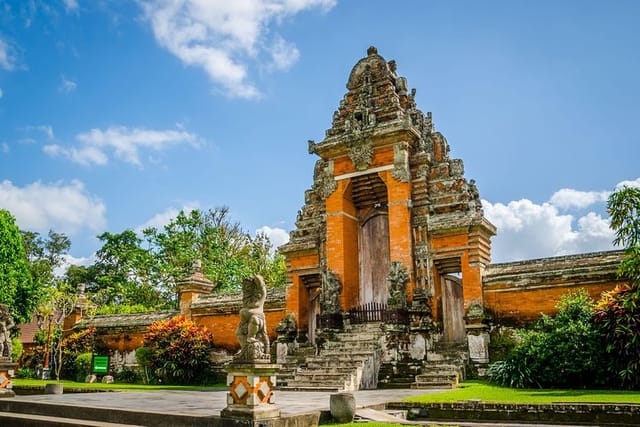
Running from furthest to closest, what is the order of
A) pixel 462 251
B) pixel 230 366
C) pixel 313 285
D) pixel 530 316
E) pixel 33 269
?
pixel 33 269 < pixel 313 285 < pixel 462 251 < pixel 530 316 < pixel 230 366

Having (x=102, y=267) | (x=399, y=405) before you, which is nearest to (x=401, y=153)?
(x=399, y=405)

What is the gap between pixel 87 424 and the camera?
338 inches

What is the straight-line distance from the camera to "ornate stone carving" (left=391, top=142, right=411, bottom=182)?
16531 millimetres

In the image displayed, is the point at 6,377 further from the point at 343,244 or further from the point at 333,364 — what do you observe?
the point at 343,244

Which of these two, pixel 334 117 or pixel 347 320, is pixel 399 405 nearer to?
pixel 347 320

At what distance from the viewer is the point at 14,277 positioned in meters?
23.5

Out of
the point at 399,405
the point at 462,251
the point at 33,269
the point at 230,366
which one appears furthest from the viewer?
the point at 33,269

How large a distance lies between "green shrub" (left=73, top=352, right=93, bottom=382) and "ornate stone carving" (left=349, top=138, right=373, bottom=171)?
12660 mm

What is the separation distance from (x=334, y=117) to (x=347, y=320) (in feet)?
22.3

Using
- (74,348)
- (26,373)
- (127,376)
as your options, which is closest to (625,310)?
(127,376)

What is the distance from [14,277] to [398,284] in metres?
17.1

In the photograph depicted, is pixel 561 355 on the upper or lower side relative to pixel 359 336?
lower

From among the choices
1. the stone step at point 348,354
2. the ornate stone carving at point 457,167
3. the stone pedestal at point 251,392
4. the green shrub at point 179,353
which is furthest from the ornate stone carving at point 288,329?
the stone pedestal at point 251,392

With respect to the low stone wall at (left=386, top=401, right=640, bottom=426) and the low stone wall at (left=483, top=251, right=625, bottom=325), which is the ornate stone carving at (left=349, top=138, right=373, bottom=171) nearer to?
Result: the low stone wall at (left=483, top=251, right=625, bottom=325)
